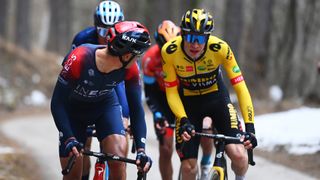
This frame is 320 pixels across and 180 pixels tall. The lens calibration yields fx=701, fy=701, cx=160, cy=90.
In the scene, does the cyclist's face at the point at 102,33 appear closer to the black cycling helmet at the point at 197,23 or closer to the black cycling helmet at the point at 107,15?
the black cycling helmet at the point at 107,15

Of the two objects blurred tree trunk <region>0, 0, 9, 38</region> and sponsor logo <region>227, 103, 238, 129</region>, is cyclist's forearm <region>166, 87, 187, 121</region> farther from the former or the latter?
blurred tree trunk <region>0, 0, 9, 38</region>

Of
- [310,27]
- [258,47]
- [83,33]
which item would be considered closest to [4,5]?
[258,47]

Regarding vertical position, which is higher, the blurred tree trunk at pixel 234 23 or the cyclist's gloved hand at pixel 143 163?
the blurred tree trunk at pixel 234 23

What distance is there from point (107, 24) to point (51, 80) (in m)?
22.1

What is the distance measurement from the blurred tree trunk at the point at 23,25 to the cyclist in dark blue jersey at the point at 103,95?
2524cm

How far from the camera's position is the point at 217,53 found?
24.0 ft

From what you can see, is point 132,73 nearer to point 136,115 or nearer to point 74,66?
point 136,115

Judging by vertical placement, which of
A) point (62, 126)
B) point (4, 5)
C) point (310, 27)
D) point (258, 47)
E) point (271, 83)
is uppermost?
point (4, 5)

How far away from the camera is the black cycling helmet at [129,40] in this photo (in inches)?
240

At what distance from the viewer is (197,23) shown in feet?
23.2

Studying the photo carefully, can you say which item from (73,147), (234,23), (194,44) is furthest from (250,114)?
(234,23)

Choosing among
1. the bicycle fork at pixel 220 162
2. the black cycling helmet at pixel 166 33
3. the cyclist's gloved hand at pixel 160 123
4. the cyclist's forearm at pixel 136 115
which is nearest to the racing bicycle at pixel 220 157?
the bicycle fork at pixel 220 162

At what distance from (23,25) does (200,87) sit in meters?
24.9

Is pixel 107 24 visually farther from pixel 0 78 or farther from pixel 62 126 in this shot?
pixel 0 78
